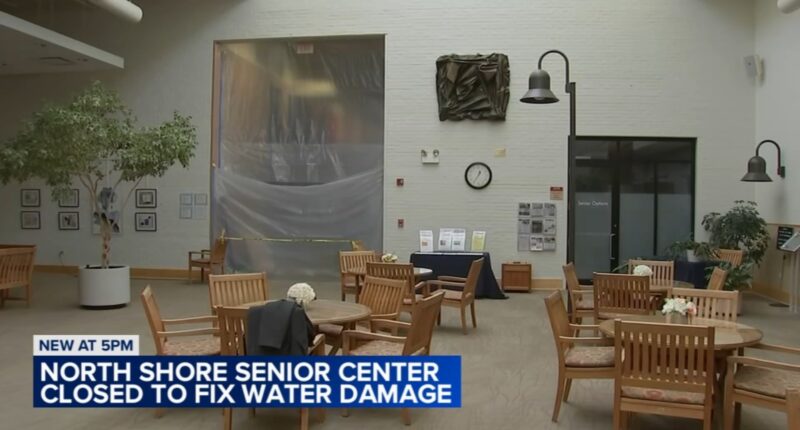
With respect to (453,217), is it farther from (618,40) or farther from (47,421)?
(47,421)

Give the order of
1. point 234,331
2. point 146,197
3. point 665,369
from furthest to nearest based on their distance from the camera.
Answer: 1. point 146,197
2. point 234,331
3. point 665,369

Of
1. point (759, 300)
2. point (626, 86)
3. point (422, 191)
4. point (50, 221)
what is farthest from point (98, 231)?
point (759, 300)

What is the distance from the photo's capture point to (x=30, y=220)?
11.5m

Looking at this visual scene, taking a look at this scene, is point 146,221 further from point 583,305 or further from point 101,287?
point 583,305

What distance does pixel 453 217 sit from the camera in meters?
10.2

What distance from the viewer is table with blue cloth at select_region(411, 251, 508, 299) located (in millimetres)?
9102

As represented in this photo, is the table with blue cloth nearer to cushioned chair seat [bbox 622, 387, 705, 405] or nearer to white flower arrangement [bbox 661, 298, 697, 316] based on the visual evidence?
white flower arrangement [bbox 661, 298, 697, 316]

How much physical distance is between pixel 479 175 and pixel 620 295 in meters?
4.81

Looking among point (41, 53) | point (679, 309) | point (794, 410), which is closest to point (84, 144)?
point (41, 53)

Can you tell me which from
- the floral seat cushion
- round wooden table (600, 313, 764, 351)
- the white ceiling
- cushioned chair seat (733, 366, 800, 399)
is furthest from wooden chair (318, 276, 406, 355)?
the white ceiling

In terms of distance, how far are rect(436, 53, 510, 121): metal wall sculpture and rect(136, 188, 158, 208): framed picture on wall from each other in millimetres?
5088

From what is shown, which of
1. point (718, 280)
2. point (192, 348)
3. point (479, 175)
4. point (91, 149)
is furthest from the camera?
point (479, 175)

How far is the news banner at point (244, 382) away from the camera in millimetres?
3580

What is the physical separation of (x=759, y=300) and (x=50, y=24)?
12291 millimetres
